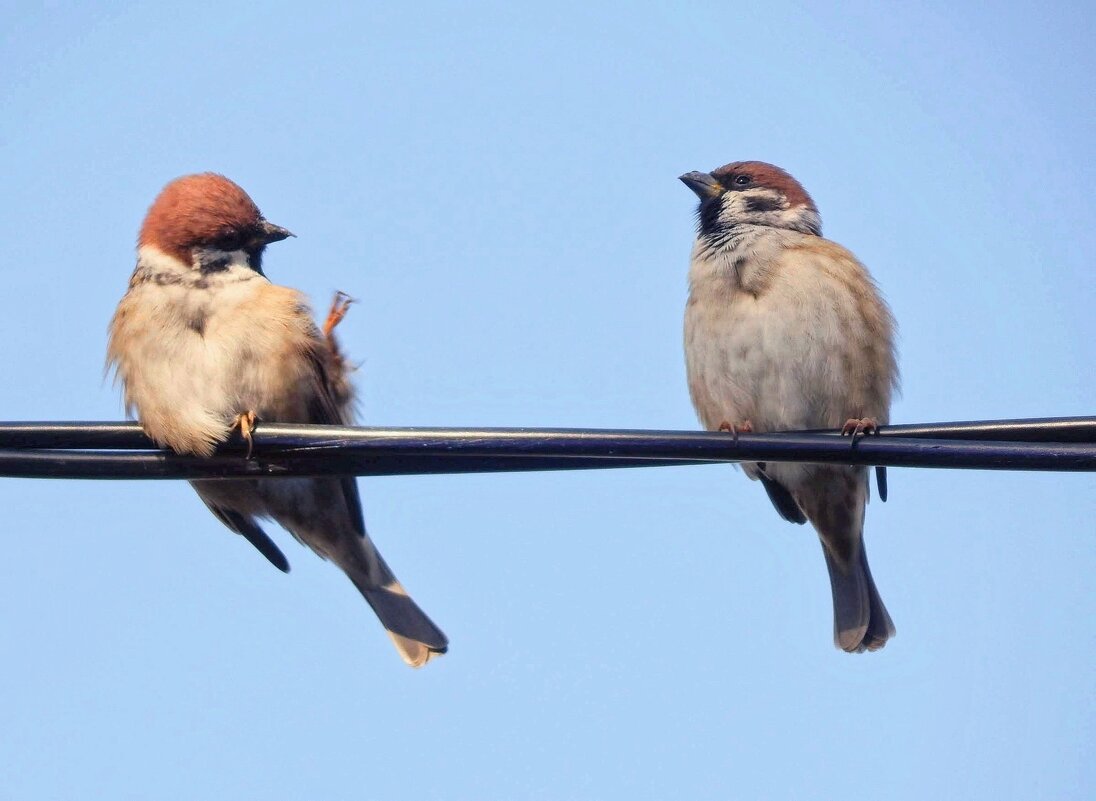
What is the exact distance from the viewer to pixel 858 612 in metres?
5.54

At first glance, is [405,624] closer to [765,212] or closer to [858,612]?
[858,612]

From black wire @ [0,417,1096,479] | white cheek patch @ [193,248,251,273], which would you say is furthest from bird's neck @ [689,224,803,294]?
black wire @ [0,417,1096,479]

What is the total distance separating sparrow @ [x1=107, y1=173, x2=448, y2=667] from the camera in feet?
14.3

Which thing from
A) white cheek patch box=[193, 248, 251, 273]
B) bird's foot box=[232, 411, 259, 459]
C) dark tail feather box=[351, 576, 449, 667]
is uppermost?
white cheek patch box=[193, 248, 251, 273]

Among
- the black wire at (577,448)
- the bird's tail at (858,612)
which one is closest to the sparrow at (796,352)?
the bird's tail at (858,612)

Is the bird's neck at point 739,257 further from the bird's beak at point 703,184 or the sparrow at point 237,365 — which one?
the sparrow at point 237,365

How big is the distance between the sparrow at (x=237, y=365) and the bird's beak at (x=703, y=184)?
1912mm

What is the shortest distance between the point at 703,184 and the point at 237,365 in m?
2.41

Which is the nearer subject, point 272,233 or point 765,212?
point 272,233

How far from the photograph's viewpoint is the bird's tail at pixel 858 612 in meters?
5.51

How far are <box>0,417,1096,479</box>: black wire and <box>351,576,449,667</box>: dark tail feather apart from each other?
2.09 metres

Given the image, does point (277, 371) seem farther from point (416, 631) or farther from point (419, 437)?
point (419, 437)

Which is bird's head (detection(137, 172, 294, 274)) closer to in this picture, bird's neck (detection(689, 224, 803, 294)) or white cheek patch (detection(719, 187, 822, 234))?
bird's neck (detection(689, 224, 803, 294))

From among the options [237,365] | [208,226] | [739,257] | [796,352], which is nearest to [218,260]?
[208,226]
